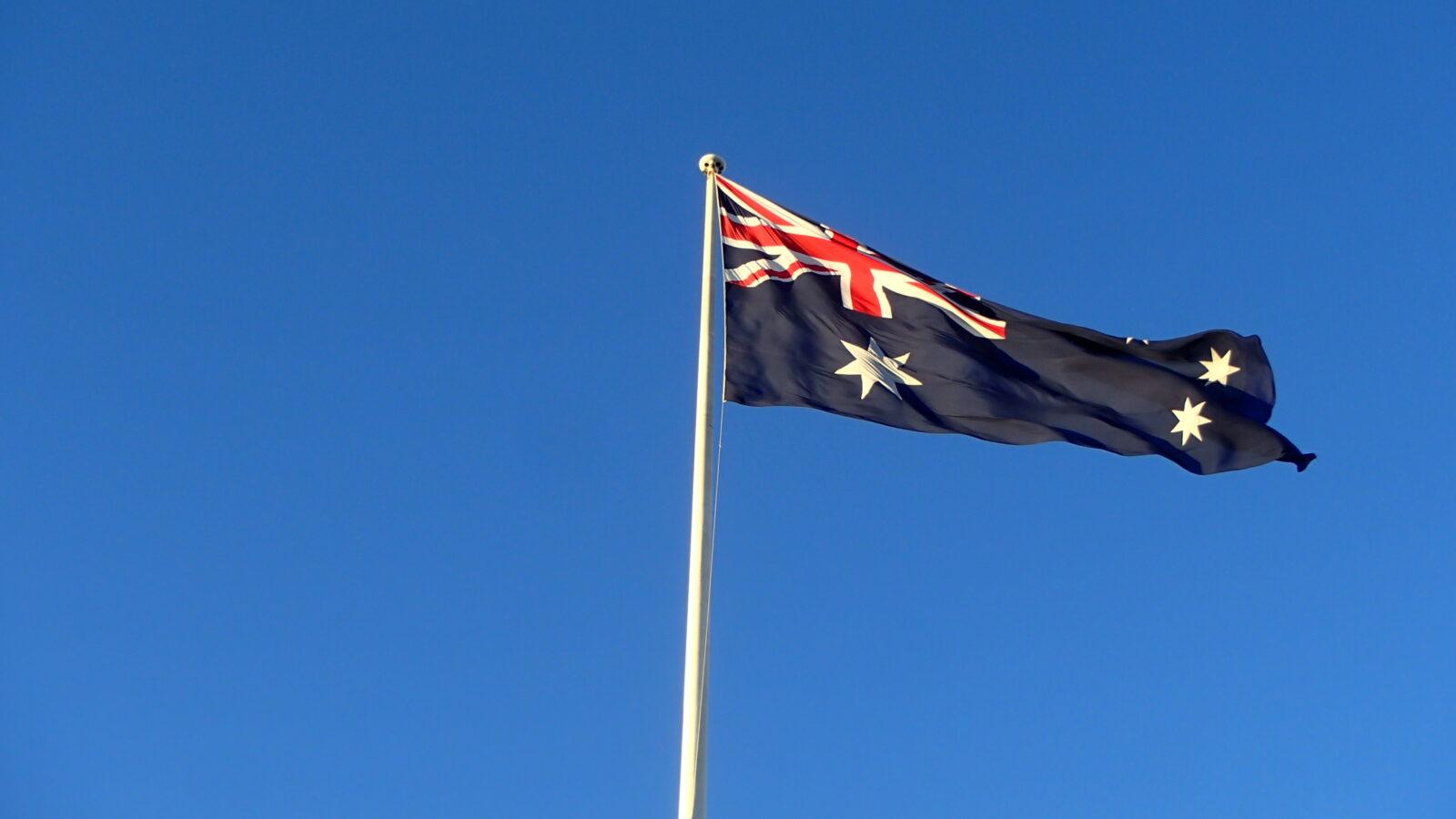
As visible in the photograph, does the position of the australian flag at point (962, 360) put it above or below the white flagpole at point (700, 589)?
above

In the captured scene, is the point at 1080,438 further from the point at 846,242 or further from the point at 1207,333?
the point at 846,242

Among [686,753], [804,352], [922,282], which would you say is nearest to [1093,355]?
[922,282]

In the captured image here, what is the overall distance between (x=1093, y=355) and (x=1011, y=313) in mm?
987

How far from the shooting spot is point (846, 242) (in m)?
15.7

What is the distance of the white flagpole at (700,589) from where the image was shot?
11.4 m

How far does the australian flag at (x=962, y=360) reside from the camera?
1468 centimetres

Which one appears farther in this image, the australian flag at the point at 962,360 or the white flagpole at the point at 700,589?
the australian flag at the point at 962,360

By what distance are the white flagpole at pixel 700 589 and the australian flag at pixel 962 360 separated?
0.48 m

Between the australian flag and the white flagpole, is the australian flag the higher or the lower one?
the higher one

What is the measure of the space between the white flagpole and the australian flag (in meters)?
0.48

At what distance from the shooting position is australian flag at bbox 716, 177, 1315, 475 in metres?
14.7

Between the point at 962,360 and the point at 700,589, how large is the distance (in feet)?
14.6

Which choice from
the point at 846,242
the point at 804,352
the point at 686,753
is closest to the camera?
the point at 686,753

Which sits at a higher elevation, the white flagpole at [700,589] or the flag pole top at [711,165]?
the flag pole top at [711,165]
